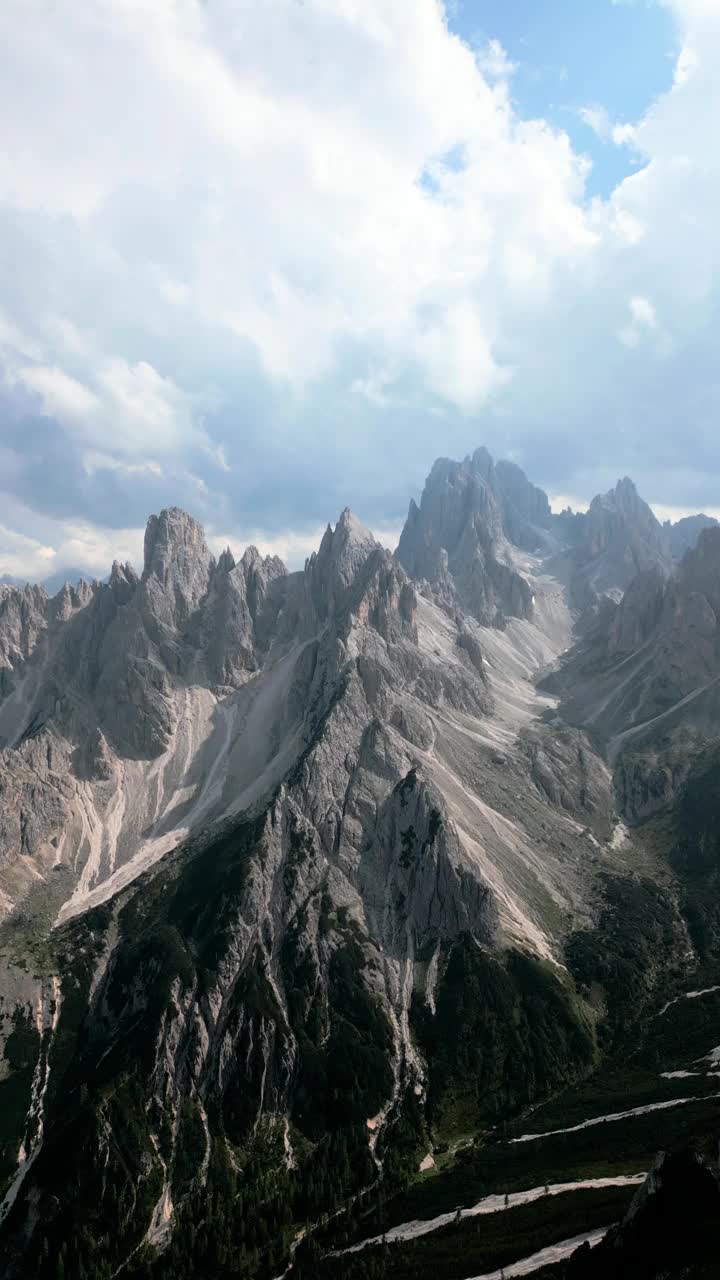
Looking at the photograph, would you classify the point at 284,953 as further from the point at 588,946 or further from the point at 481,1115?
the point at 588,946

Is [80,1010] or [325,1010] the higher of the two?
[80,1010]

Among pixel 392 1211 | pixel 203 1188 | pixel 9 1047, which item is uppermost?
pixel 9 1047

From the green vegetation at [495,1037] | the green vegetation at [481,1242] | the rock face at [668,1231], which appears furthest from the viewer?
the green vegetation at [495,1037]

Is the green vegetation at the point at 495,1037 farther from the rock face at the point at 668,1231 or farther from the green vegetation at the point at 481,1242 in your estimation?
the rock face at the point at 668,1231

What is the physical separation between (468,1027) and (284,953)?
48980 millimetres

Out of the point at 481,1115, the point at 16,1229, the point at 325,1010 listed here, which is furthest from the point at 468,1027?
the point at 16,1229

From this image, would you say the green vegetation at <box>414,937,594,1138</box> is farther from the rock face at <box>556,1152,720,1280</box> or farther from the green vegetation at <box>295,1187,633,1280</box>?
the rock face at <box>556,1152,720,1280</box>

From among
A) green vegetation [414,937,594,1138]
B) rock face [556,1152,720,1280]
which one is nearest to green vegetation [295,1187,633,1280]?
rock face [556,1152,720,1280]

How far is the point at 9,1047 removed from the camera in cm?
17300

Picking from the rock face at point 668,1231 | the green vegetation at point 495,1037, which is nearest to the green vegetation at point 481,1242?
the rock face at point 668,1231

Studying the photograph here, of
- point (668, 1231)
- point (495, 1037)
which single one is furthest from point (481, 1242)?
point (495, 1037)

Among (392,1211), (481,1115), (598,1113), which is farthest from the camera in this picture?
(481,1115)

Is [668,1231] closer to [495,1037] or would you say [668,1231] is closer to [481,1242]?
[481,1242]

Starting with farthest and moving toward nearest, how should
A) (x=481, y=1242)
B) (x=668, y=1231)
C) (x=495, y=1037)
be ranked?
(x=495, y=1037), (x=481, y=1242), (x=668, y=1231)
